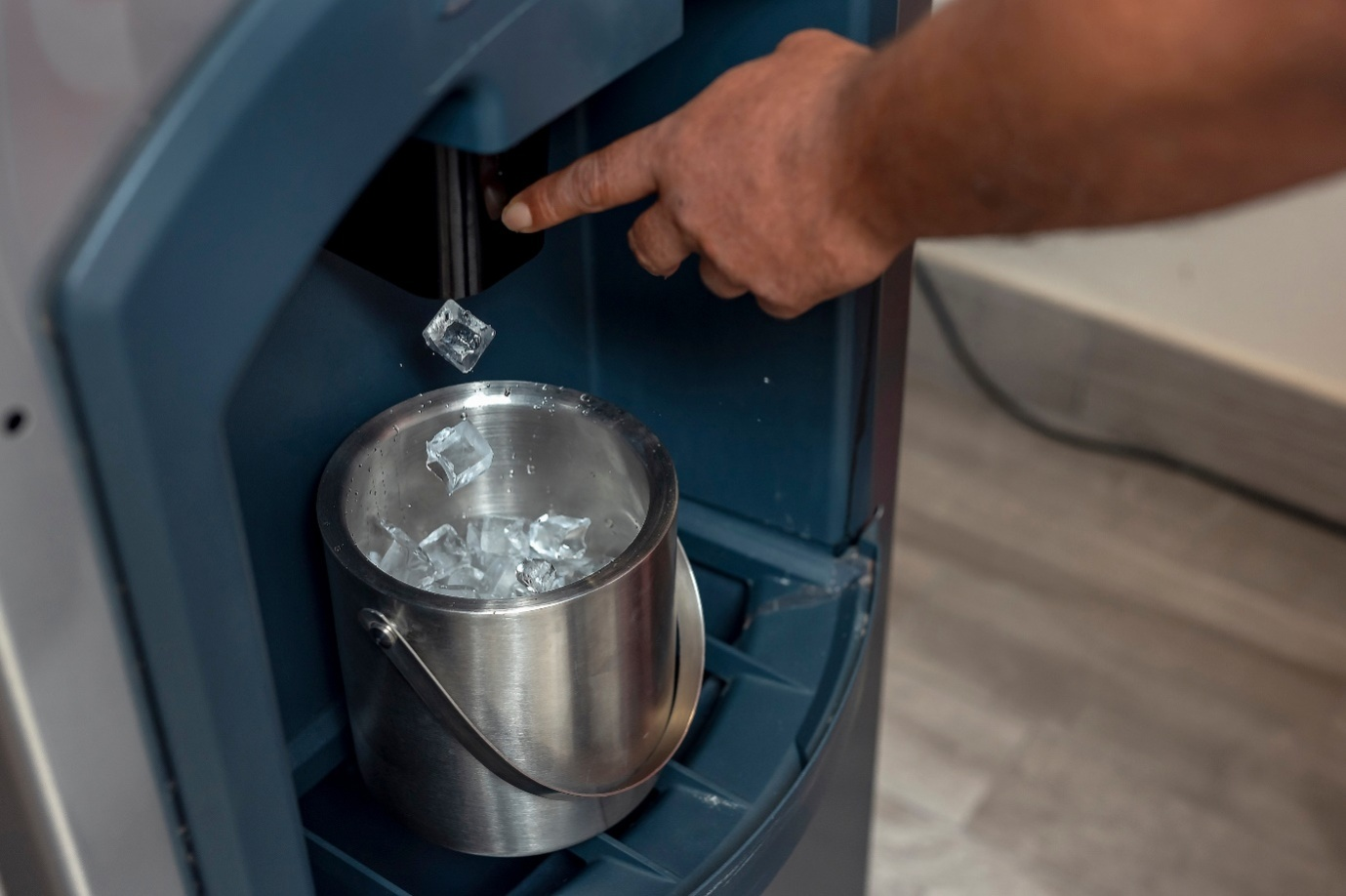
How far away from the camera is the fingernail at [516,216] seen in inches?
20.1

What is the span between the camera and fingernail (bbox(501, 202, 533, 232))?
0.51m

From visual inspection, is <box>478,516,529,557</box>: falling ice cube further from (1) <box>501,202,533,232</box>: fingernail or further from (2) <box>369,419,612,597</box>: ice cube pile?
(1) <box>501,202,533,232</box>: fingernail

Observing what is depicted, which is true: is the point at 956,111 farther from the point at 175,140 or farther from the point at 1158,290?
the point at 1158,290

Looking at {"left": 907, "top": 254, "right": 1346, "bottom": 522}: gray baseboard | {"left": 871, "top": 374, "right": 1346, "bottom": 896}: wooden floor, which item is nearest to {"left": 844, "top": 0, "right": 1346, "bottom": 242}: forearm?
{"left": 871, "top": 374, "right": 1346, "bottom": 896}: wooden floor

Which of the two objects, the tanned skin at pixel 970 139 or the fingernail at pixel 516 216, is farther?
Answer: the fingernail at pixel 516 216

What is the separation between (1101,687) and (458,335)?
3.04ft

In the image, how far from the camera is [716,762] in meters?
0.62

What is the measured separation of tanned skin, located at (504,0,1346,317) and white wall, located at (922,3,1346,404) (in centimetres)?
92

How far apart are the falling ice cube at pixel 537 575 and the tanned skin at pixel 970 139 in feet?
0.50

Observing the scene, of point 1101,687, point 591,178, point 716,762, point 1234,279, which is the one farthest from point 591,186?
point 1234,279

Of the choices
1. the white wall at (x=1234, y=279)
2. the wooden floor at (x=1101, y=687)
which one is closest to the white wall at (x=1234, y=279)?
the white wall at (x=1234, y=279)

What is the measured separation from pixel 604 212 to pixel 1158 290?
3.43 feet

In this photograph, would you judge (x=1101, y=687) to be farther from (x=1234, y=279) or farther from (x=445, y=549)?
(x=445, y=549)

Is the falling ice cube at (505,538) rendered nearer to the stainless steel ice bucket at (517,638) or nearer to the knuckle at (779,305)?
the stainless steel ice bucket at (517,638)
